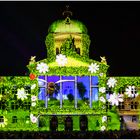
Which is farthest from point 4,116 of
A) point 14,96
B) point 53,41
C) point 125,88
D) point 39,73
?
point 125,88

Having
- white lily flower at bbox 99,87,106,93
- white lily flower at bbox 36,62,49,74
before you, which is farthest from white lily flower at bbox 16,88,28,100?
white lily flower at bbox 99,87,106,93

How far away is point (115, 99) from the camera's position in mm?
16938

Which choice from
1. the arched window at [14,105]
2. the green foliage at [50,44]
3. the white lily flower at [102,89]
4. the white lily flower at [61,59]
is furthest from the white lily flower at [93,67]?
the arched window at [14,105]

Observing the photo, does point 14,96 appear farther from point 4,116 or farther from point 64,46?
point 64,46

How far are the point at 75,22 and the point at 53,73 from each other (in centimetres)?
184

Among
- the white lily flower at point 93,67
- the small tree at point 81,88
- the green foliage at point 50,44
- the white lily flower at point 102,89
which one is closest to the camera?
the small tree at point 81,88

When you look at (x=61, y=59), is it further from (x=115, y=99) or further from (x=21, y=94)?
(x=115, y=99)

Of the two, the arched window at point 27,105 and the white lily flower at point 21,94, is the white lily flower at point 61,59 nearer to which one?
the white lily flower at point 21,94

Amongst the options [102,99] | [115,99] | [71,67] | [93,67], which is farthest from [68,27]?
[115,99]

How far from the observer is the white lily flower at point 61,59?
16672mm

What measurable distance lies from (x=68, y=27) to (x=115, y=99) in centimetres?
274

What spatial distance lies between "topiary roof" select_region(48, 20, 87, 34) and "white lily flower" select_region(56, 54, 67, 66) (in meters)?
0.91

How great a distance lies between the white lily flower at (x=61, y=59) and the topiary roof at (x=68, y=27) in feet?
2.98

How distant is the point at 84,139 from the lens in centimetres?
1344
